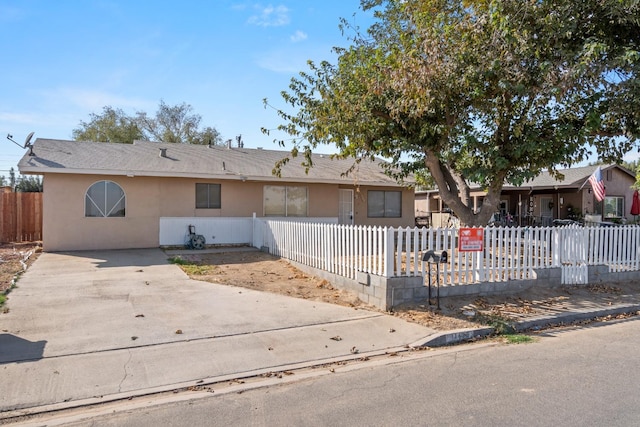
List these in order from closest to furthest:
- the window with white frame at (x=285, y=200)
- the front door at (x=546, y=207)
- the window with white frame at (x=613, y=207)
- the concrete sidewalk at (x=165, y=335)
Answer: the concrete sidewalk at (x=165, y=335) < the window with white frame at (x=285, y=200) < the window with white frame at (x=613, y=207) < the front door at (x=546, y=207)

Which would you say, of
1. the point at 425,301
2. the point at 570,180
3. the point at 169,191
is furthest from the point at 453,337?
the point at 570,180

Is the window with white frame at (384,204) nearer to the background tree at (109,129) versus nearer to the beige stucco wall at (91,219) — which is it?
the beige stucco wall at (91,219)

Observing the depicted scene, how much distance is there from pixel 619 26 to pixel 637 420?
9281 millimetres

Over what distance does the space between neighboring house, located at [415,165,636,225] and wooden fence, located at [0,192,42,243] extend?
22.2 m

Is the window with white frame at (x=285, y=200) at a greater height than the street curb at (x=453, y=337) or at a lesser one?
greater

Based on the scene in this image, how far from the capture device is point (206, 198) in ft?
55.1

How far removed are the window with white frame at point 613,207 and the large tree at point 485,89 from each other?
16.1 metres

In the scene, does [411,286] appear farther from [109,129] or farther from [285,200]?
[109,129]

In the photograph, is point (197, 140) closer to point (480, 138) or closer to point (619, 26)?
point (480, 138)

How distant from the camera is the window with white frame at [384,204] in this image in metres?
20.0

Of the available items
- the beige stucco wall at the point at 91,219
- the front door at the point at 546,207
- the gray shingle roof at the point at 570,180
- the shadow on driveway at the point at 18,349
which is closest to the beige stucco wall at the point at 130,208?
the beige stucco wall at the point at 91,219

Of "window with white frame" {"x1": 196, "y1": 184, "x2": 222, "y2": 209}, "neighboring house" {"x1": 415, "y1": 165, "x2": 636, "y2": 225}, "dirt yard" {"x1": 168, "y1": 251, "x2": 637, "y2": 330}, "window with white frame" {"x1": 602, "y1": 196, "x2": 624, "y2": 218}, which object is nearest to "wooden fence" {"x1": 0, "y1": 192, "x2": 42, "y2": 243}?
"window with white frame" {"x1": 196, "y1": 184, "x2": 222, "y2": 209}

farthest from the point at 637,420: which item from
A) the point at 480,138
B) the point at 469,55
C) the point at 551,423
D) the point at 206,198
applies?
the point at 206,198

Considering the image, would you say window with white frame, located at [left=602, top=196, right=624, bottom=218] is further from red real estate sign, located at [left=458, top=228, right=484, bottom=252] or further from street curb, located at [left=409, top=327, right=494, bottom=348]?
street curb, located at [left=409, top=327, right=494, bottom=348]
